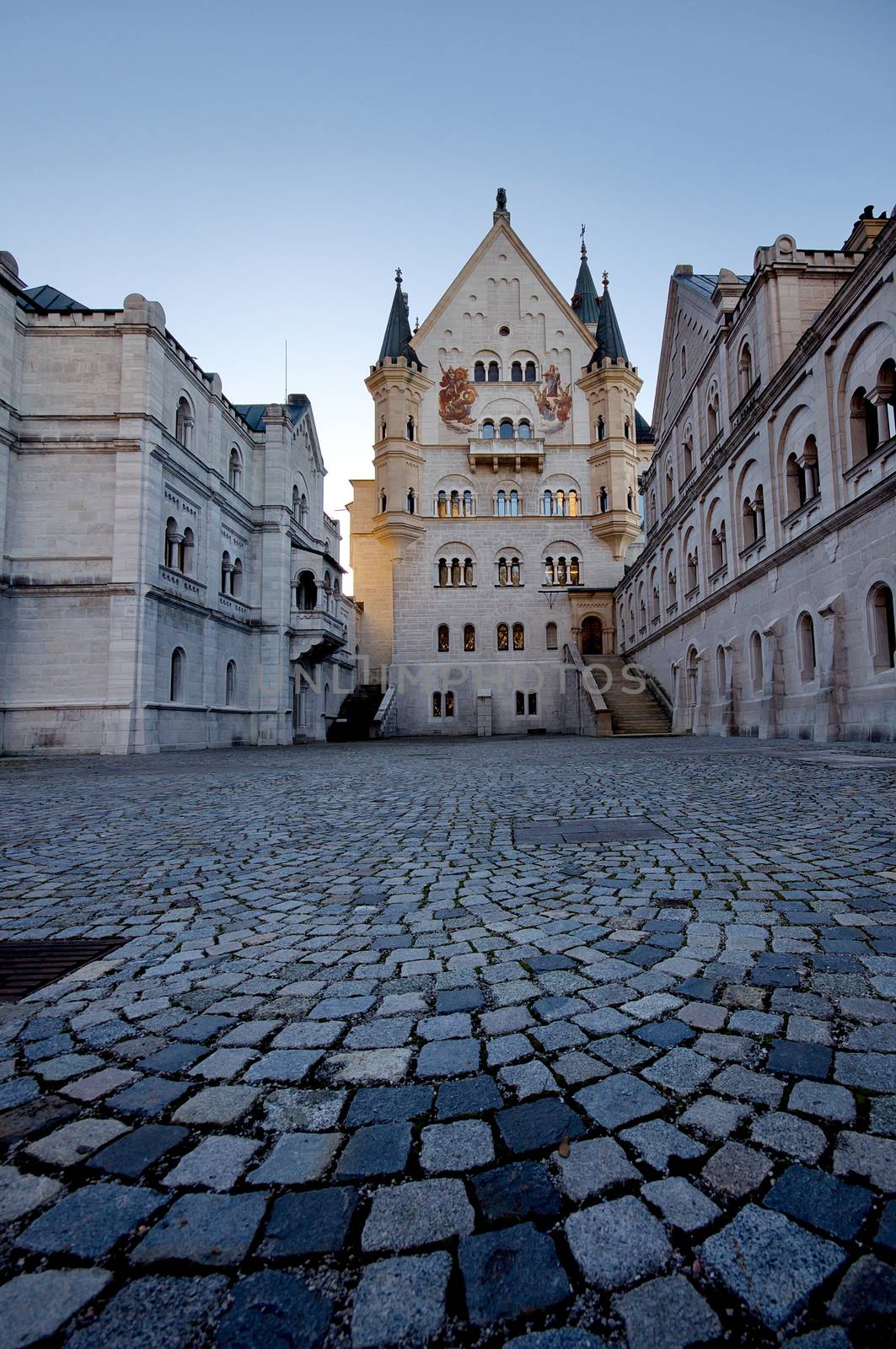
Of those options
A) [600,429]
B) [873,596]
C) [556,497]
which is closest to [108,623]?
[873,596]

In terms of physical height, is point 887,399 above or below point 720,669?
above

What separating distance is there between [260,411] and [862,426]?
26.9 metres

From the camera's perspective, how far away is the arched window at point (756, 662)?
17594 mm

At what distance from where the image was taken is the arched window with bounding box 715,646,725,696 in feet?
66.6

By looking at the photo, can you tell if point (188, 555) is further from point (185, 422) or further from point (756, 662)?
point (756, 662)

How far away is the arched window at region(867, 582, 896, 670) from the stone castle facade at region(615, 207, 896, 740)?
23 mm

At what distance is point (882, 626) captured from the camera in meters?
12.3

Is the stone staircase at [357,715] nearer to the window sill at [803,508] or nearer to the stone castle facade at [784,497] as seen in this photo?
the stone castle facade at [784,497]

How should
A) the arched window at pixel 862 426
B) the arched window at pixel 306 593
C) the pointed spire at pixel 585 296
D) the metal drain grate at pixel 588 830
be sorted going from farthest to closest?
the pointed spire at pixel 585 296 → the arched window at pixel 306 593 → the arched window at pixel 862 426 → the metal drain grate at pixel 588 830

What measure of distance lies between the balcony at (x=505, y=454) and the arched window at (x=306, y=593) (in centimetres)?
1107

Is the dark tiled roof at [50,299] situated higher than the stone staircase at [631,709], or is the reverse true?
the dark tiled roof at [50,299]

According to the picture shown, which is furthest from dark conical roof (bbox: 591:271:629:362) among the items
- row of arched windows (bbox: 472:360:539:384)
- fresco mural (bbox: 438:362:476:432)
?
fresco mural (bbox: 438:362:476:432)

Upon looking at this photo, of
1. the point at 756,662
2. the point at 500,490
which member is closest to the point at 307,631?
the point at 500,490

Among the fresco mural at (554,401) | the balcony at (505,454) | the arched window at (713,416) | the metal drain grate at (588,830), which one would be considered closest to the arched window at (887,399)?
the arched window at (713,416)
